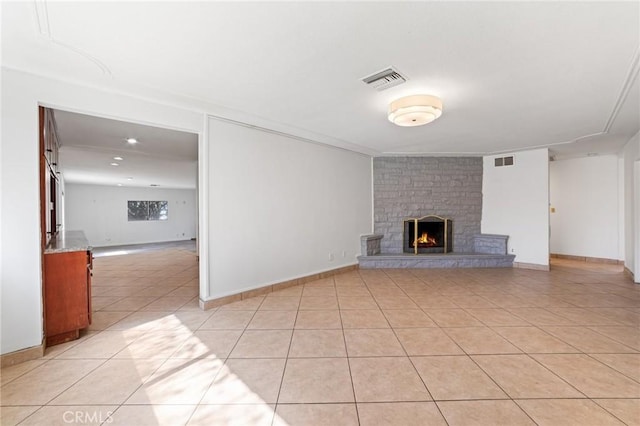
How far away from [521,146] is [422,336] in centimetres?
468

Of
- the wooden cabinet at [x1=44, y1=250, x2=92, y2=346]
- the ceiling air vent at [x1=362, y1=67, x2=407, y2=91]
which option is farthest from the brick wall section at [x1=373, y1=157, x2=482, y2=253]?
the wooden cabinet at [x1=44, y1=250, x2=92, y2=346]

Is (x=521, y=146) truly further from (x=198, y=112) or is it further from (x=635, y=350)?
(x=198, y=112)

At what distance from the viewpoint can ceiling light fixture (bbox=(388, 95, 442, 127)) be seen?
104 inches

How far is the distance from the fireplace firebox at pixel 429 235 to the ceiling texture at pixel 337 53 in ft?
9.25

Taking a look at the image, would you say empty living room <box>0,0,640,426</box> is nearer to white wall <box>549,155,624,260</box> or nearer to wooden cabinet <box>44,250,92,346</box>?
wooden cabinet <box>44,250,92,346</box>

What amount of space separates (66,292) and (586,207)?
9.42 meters

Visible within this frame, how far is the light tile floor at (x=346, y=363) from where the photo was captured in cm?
155

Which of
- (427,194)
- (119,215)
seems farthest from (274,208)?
(119,215)

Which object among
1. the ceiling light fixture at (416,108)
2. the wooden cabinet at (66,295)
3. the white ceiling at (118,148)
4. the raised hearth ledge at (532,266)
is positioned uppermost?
the white ceiling at (118,148)

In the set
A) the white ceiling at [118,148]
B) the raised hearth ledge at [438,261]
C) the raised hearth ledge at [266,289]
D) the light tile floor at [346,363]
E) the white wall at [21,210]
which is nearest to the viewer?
the light tile floor at [346,363]

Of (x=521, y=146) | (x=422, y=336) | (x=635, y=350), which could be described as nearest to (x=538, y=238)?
(x=521, y=146)

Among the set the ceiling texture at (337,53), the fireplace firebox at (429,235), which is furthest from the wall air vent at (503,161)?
the ceiling texture at (337,53)

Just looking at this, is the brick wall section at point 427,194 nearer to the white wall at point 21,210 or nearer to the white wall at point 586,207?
the white wall at point 586,207

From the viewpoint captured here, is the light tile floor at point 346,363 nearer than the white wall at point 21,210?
Yes
